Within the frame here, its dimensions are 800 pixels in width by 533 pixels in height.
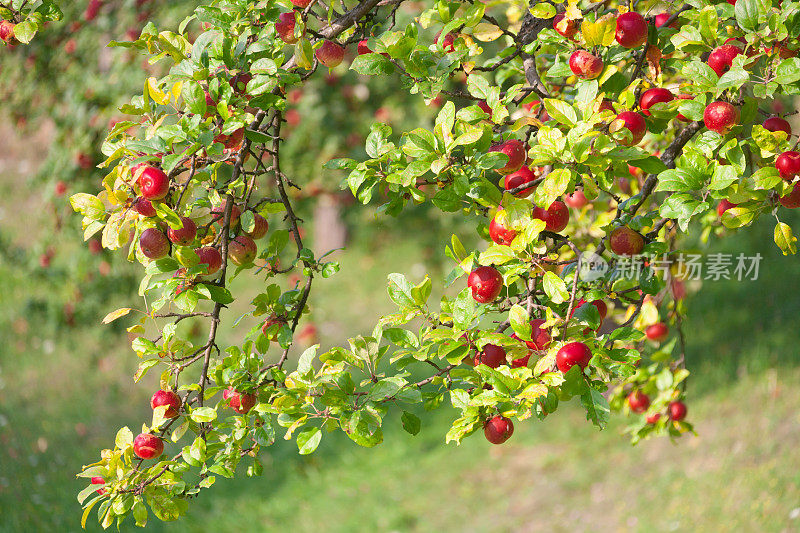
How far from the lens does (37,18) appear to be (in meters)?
1.40

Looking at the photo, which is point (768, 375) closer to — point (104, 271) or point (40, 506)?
point (104, 271)

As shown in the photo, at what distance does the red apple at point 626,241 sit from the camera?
1.25 meters

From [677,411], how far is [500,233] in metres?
1.27

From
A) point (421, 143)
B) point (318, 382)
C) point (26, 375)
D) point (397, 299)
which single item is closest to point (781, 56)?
point (421, 143)

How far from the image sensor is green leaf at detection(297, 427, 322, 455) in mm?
1190

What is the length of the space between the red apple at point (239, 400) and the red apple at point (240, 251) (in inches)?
9.2

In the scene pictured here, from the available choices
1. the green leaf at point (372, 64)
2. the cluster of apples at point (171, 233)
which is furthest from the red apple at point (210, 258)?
the green leaf at point (372, 64)

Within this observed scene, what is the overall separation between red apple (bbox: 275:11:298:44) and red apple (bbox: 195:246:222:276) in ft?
1.29

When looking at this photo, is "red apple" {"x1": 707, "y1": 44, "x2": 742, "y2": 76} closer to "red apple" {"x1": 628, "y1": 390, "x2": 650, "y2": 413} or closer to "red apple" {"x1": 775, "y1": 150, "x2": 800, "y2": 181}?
"red apple" {"x1": 775, "y1": 150, "x2": 800, "y2": 181}

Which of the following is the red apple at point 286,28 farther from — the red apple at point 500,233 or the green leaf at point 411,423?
the green leaf at point 411,423

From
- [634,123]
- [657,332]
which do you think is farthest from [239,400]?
[657,332]

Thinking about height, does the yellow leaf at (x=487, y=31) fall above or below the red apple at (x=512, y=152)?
above

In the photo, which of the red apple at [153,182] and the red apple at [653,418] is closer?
the red apple at [153,182]

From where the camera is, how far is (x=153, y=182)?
1141 mm
